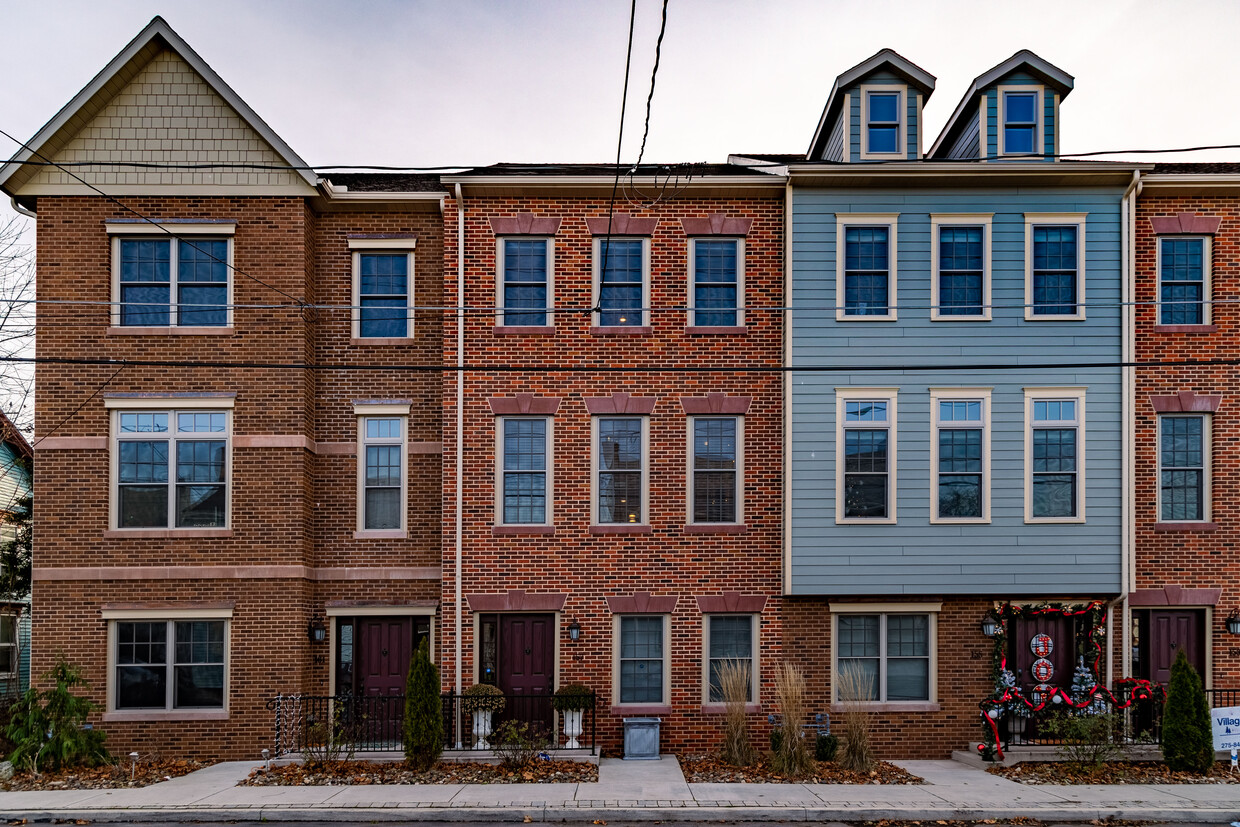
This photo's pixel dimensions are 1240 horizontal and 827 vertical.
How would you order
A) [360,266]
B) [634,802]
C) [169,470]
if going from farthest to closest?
[360,266]
[169,470]
[634,802]

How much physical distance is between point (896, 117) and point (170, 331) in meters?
12.7

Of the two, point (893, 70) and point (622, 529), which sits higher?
point (893, 70)

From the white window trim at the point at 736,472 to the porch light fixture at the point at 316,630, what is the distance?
6269 millimetres

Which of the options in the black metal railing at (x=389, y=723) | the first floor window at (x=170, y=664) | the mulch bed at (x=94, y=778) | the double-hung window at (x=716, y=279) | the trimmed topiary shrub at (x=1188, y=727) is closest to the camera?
the mulch bed at (x=94, y=778)

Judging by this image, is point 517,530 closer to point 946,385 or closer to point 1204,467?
point 946,385

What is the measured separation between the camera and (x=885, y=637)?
15.3 metres

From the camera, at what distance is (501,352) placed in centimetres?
1557

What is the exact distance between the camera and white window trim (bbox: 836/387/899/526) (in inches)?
592

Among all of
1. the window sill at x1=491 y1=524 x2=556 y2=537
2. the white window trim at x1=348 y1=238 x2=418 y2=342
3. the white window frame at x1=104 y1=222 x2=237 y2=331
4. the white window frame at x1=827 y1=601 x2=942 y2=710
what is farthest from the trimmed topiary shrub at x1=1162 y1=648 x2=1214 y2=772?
the white window frame at x1=104 y1=222 x2=237 y2=331

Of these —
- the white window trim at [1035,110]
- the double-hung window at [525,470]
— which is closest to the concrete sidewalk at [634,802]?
the double-hung window at [525,470]

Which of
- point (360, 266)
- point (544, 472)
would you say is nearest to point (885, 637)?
point (544, 472)

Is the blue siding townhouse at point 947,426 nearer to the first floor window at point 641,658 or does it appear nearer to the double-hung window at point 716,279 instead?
the double-hung window at point 716,279

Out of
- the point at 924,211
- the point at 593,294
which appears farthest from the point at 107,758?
the point at 924,211

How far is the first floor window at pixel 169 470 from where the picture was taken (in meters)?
15.1
